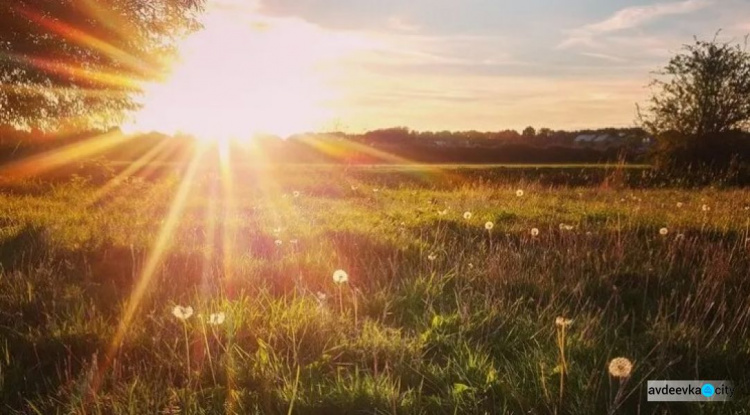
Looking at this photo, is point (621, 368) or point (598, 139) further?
point (598, 139)

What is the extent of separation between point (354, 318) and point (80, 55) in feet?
50.9

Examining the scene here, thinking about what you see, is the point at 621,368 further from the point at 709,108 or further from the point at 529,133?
the point at 529,133

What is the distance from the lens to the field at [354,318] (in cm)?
307

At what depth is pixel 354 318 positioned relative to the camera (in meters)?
4.32

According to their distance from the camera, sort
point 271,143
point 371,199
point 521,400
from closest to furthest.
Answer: point 521,400, point 371,199, point 271,143

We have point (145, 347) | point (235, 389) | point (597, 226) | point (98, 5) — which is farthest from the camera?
point (98, 5)

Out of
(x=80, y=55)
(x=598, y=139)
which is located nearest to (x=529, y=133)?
(x=598, y=139)

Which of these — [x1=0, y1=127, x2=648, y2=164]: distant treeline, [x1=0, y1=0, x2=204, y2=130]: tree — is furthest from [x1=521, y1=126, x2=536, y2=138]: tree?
[x1=0, y1=0, x2=204, y2=130]: tree

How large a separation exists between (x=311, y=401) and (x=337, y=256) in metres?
2.98

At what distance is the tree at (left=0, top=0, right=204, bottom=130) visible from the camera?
15305mm

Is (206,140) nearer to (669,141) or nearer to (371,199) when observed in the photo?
(371,199)

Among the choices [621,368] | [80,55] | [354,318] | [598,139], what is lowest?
[354,318]

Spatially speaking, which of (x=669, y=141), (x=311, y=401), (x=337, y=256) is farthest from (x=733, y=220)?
(x=669, y=141)

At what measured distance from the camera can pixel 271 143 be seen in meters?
54.2
